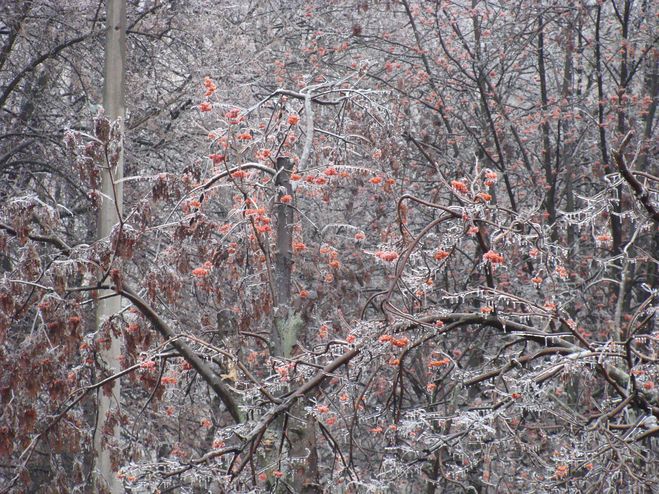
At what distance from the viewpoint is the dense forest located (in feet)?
17.1

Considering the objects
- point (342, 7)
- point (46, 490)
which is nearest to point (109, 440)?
point (46, 490)

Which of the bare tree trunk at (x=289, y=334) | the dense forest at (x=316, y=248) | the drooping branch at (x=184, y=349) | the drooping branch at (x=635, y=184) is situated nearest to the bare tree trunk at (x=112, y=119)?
the dense forest at (x=316, y=248)

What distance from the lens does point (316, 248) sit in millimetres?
9805

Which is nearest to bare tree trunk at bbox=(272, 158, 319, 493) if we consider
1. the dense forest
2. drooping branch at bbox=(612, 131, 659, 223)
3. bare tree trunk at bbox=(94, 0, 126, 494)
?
the dense forest

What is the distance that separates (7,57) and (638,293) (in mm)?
8051

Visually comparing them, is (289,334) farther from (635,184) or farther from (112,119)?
(112,119)

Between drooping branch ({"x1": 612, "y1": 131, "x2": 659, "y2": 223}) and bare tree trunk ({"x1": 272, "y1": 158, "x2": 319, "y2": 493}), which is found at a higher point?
drooping branch ({"x1": 612, "y1": 131, "x2": 659, "y2": 223})

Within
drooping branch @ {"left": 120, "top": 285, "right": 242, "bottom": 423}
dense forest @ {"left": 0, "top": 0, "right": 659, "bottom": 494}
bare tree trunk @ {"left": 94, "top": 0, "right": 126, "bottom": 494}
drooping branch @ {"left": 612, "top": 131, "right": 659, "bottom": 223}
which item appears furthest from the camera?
bare tree trunk @ {"left": 94, "top": 0, "right": 126, "bottom": 494}

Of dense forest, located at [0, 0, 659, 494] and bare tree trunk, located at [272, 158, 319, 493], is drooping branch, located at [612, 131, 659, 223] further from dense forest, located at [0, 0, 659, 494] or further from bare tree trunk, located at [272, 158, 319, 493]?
bare tree trunk, located at [272, 158, 319, 493]

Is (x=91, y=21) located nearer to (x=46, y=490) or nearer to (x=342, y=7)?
(x=342, y=7)

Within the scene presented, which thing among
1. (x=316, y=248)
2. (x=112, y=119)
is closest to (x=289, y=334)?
(x=316, y=248)

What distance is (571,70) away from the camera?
467 inches

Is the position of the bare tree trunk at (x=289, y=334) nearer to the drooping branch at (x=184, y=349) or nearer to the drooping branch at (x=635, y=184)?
the drooping branch at (x=184, y=349)

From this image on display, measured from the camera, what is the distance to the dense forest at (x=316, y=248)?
5216mm
